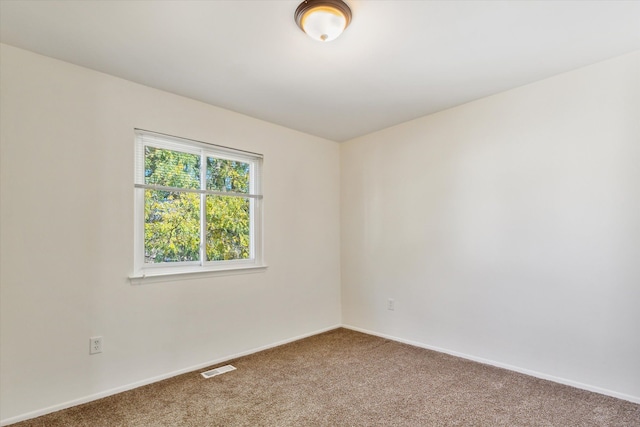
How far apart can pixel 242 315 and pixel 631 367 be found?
119 inches

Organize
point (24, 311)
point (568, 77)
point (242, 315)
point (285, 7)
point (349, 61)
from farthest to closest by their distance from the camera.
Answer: point (242, 315) < point (568, 77) < point (349, 61) < point (24, 311) < point (285, 7)

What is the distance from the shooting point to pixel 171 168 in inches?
115

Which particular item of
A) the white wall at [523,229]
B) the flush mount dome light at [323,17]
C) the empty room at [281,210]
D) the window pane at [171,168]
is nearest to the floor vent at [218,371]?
the empty room at [281,210]

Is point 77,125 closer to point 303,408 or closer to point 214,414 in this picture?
point 214,414

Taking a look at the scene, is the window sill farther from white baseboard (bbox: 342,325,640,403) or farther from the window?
white baseboard (bbox: 342,325,640,403)

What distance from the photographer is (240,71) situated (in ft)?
8.21

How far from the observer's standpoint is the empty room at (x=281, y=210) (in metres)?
2.06

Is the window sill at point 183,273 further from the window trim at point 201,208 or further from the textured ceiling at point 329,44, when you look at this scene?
the textured ceiling at point 329,44

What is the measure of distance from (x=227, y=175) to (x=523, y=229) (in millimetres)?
2701

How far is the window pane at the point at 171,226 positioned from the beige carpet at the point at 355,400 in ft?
3.30

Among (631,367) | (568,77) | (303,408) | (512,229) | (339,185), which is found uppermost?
(568,77)

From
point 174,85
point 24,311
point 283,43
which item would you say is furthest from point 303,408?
point 174,85

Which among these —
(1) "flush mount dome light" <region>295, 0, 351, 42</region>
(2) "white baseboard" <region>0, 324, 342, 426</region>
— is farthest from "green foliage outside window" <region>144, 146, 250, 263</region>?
(1) "flush mount dome light" <region>295, 0, 351, 42</region>

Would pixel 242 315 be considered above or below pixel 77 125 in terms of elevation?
below
